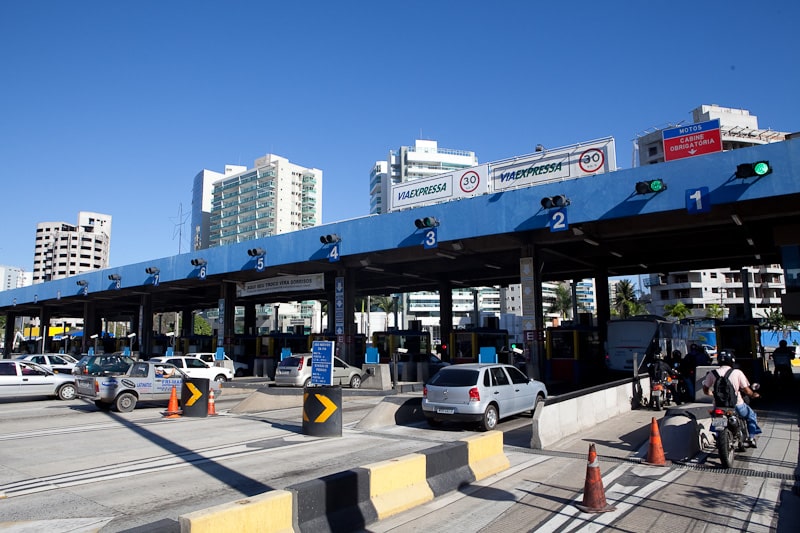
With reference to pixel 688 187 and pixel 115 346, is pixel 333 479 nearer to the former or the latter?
pixel 688 187

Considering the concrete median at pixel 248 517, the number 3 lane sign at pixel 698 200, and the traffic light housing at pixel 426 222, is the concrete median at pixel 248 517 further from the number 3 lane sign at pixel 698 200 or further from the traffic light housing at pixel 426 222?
the traffic light housing at pixel 426 222

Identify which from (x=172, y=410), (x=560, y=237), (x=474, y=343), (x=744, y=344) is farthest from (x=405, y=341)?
(x=172, y=410)

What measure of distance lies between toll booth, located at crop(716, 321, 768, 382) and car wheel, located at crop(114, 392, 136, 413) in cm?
2249

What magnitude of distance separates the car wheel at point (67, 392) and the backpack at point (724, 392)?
2234cm

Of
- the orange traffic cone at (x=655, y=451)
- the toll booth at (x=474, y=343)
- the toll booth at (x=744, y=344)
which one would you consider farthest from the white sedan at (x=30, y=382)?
the toll booth at (x=744, y=344)

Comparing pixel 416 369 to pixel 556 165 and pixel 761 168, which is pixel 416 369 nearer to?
pixel 556 165

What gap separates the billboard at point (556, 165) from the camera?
69.5 ft

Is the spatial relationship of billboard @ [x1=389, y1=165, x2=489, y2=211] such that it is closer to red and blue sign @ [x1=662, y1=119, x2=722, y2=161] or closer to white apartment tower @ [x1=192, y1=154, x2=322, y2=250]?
red and blue sign @ [x1=662, y1=119, x2=722, y2=161]

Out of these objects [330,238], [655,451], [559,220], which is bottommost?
[655,451]

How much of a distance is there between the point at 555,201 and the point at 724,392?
11.4 metres

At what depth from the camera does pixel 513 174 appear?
76.1 feet

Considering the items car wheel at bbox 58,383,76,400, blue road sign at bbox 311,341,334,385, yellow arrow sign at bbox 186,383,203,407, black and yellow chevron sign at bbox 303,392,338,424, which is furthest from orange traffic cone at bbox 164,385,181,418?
car wheel at bbox 58,383,76,400

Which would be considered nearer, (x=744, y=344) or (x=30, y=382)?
(x=30, y=382)

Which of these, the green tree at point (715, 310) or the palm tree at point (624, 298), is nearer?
the green tree at point (715, 310)
